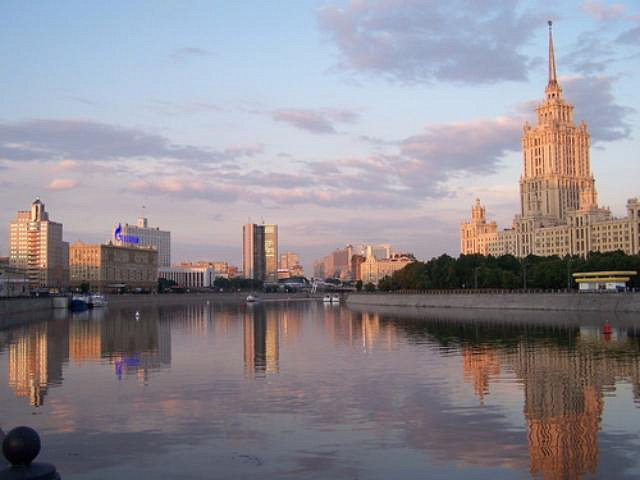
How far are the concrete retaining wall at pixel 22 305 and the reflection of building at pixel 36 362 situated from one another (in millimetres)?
33831

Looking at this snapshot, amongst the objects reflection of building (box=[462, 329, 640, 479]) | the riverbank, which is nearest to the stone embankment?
the riverbank

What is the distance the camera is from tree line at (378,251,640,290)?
436 ft

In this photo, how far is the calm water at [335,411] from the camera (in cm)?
1981

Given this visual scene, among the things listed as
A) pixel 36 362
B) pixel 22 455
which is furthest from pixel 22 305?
pixel 22 455

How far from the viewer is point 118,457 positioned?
2067cm

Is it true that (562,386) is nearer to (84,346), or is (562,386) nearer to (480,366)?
(480,366)

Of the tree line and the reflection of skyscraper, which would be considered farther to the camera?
the tree line

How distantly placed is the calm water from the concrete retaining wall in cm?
5854

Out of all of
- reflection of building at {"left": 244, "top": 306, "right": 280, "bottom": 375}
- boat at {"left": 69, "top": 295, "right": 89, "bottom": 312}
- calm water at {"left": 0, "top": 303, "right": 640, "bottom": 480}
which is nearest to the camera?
calm water at {"left": 0, "top": 303, "right": 640, "bottom": 480}

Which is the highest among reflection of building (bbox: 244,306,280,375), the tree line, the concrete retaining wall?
the tree line

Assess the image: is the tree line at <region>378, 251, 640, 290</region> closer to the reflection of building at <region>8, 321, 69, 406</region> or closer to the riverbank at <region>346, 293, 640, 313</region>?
the riverbank at <region>346, 293, 640, 313</region>

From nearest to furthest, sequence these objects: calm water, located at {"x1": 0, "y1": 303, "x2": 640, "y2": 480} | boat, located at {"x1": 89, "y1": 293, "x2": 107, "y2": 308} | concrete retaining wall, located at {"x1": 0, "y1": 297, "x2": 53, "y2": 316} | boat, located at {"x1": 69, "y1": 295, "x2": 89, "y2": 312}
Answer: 1. calm water, located at {"x1": 0, "y1": 303, "x2": 640, "y2": 480}
2. concrete retaining wall, located at {"x1": 0, "y1": 297, "x2": 53, "y2": 316}
3. boat, located at {"x1": 69, "y1": 295, "x2": 89, "y2": 312}
4. boat, located at {"x1": 89, "y1": 293, "x2": 107, "y2": 308}

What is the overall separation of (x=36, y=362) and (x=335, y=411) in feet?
83.5

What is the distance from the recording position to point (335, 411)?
27.1 meters
